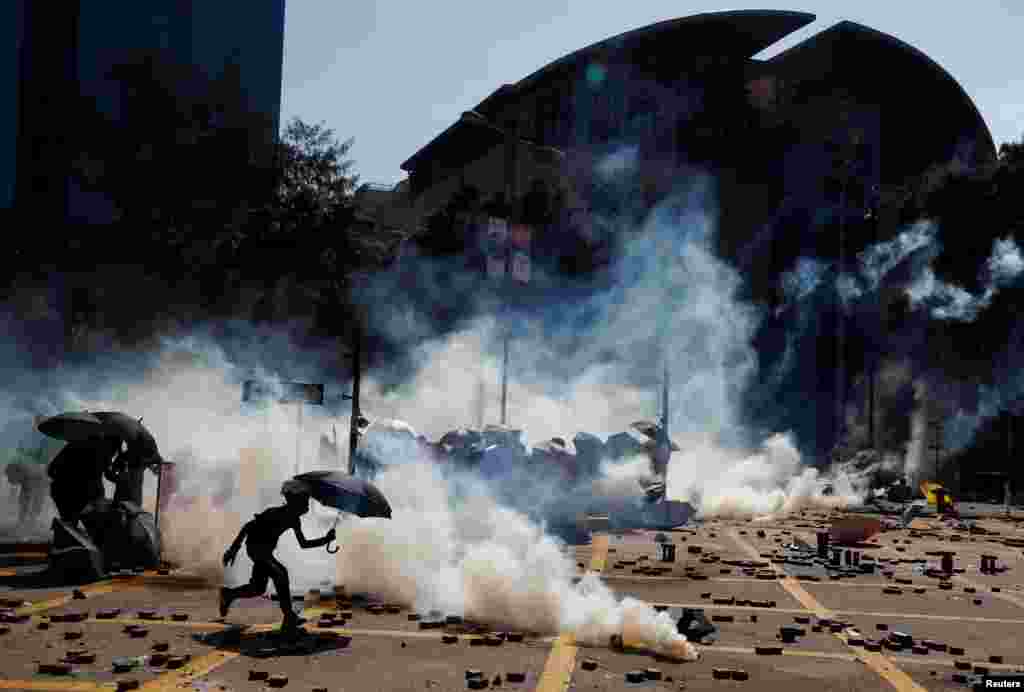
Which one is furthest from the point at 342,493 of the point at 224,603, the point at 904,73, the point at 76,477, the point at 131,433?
the point at 904,73

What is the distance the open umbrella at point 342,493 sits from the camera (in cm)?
1171

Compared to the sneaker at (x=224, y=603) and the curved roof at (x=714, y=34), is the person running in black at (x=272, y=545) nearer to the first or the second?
the sneaker at (x=224, y=603)

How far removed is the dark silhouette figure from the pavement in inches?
53.0

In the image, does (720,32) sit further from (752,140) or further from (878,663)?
(878,663)

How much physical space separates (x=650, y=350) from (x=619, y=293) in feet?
14.9

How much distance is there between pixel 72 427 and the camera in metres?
16.1

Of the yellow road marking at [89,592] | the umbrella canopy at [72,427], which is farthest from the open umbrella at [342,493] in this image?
the umbrella canopy at [72,427]

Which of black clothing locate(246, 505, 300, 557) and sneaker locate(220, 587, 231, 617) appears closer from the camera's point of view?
black clothing locate(246, 505, 300, 557)

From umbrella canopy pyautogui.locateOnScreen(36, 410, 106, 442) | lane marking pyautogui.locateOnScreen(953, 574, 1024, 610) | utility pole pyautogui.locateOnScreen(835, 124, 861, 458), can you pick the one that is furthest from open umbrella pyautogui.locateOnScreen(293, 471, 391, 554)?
utility pole pyautogui.locateOnScreen(835, 124, 861, 458)

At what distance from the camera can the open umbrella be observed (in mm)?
11711

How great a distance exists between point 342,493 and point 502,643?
2479 millimetres

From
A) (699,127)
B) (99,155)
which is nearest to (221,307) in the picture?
(99,155)

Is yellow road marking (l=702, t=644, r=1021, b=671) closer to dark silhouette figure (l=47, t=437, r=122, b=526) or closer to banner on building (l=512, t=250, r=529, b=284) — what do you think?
dark silhouette figure (l=47, t=437, r=122, b=526)

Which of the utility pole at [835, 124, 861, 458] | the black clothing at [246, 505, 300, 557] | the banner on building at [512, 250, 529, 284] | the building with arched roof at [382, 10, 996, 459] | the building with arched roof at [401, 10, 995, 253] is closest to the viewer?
the black clothing at [246, 505, 300, 557]
